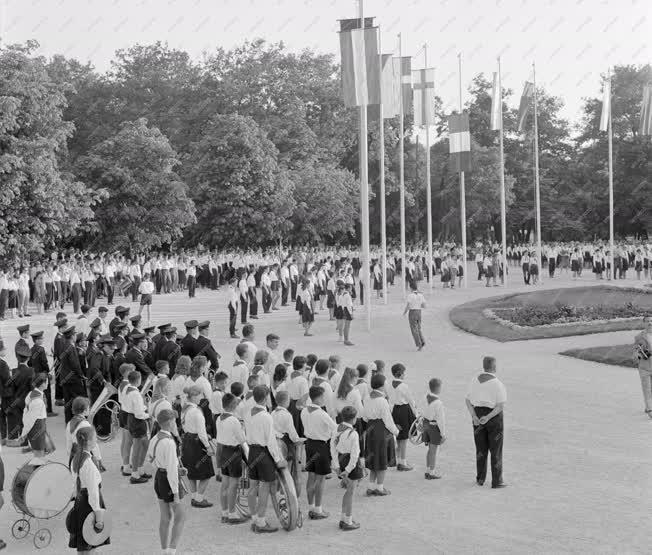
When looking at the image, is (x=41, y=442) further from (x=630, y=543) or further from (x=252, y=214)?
(x=252, y=214)

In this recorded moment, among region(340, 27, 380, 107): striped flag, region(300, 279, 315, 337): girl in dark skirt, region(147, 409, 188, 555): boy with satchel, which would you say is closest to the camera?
region(147, 409, 188, 555): boy with satchel

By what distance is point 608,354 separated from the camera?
20.3 meters

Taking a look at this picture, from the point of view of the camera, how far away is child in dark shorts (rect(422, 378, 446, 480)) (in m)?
11.0

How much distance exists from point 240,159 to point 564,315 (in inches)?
1014

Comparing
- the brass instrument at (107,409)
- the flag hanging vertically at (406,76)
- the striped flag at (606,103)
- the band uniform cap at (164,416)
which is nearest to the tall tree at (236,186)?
the flag hanging vertically at (406,76)

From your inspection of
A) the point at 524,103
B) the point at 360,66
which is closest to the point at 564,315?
the point at 360,66

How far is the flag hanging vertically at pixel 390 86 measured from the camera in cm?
2944

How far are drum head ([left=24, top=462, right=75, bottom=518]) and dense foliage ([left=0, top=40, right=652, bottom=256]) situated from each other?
2211 cm

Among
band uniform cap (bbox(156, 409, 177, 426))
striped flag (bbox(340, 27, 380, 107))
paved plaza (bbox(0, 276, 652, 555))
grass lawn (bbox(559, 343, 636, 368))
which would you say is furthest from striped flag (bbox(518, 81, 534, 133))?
band uniform cap (bbox(156, 409, 177, 426))

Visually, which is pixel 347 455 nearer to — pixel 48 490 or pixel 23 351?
pixel 48 490

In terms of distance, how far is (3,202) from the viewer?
2931 cm

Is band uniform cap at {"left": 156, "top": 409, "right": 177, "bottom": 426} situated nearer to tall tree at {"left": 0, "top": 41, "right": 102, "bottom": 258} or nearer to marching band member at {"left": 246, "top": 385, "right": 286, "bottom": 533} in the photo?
marching band member at {"left": 246, "top": 385, "right": 286, "bottom": 533}

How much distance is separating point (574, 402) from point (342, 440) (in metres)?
7.43

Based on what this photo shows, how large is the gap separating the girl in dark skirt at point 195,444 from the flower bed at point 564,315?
16963mm
